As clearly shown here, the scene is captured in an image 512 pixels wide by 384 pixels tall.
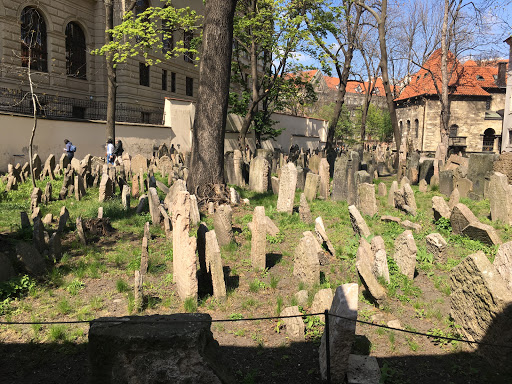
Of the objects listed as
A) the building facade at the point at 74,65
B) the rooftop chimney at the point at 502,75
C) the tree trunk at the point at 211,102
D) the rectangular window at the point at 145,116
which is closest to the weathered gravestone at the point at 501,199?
the tree trunk at the point at 211,102

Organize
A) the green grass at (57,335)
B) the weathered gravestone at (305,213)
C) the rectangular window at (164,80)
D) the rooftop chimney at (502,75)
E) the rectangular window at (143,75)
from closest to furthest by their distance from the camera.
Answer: the green grass at (57,335) → the weathered gravestone at (305,213) → the rectangular window at (143,75) → the rectangular window at (164,80) → the rooftop chimney at (502,75)

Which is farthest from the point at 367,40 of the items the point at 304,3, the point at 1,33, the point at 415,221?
the point at 415,221

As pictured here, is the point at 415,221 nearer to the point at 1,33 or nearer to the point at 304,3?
the point at 304,3

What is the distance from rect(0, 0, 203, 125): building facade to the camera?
20750 mm

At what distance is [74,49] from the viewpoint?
83.7ft

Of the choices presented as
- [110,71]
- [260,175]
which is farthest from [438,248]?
[110,71]

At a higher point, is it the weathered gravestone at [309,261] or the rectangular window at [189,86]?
the rectangular window at [189,86]

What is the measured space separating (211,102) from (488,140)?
42531 mm

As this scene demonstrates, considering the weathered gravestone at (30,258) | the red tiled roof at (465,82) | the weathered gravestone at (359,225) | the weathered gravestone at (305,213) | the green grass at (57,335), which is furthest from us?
the red tiled roof at (465,82)

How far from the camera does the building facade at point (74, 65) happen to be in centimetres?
2075

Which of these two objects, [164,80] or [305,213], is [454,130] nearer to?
[164,80]

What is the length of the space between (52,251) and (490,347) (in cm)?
574

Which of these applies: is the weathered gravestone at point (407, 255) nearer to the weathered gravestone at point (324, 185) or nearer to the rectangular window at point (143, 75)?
the weathered gravestone at point (324, 185)

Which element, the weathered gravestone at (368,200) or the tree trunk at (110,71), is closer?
the weathered gravestone at (368,200)
